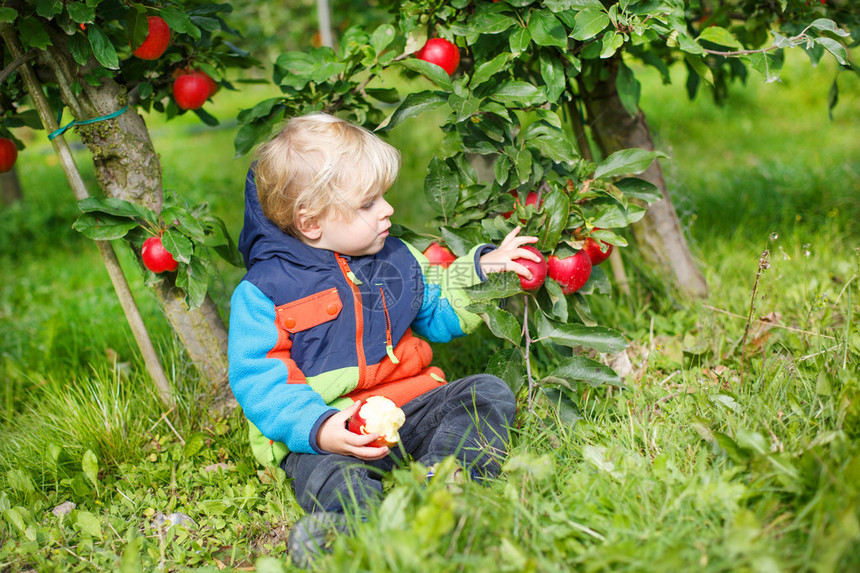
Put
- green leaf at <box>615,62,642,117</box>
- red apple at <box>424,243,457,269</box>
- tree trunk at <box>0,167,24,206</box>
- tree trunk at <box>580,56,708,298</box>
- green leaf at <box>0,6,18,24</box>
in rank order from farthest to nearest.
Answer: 1. tree trunk at <box>0,167,24,206</box>
2. tree trunk at <box>580,56,708,298</box>
3. green leaf at <box>615,62,642,117</box>
4. red apple at <box>424,243,457,269</box>
5. green leaf at <box>0,6,18,24</box>

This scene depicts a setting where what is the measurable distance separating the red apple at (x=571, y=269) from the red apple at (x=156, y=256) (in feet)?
3.39

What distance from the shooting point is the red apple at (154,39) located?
5.45ft

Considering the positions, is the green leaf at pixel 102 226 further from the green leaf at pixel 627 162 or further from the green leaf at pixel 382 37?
the green leaf at pixel 627 162

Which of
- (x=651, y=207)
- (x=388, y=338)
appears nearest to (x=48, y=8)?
(x=388, y=338)

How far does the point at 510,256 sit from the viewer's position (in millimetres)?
1596

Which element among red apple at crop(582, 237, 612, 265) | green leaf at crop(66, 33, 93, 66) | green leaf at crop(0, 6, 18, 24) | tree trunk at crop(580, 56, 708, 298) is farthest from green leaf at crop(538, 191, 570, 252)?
green leaf at crop(0, 6, 18, 24)

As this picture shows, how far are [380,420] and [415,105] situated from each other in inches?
34.1

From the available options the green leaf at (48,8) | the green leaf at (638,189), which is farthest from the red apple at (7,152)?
the green leaf at (638,189)

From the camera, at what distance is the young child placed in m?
1.52

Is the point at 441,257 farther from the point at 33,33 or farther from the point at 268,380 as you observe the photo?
the point at 33,33

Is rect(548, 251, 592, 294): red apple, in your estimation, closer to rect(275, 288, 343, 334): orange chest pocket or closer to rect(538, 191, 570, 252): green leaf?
rect(538, 191, 570, 252): green leaf

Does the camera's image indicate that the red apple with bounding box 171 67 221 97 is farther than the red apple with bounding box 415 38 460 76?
Yes

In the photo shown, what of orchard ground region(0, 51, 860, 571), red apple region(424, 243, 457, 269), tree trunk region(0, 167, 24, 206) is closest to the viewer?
orchard ground region(0, 51, 860, 571)

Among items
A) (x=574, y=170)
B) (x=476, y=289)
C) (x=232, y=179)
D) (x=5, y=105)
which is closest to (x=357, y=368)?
(x=476, y=289)
